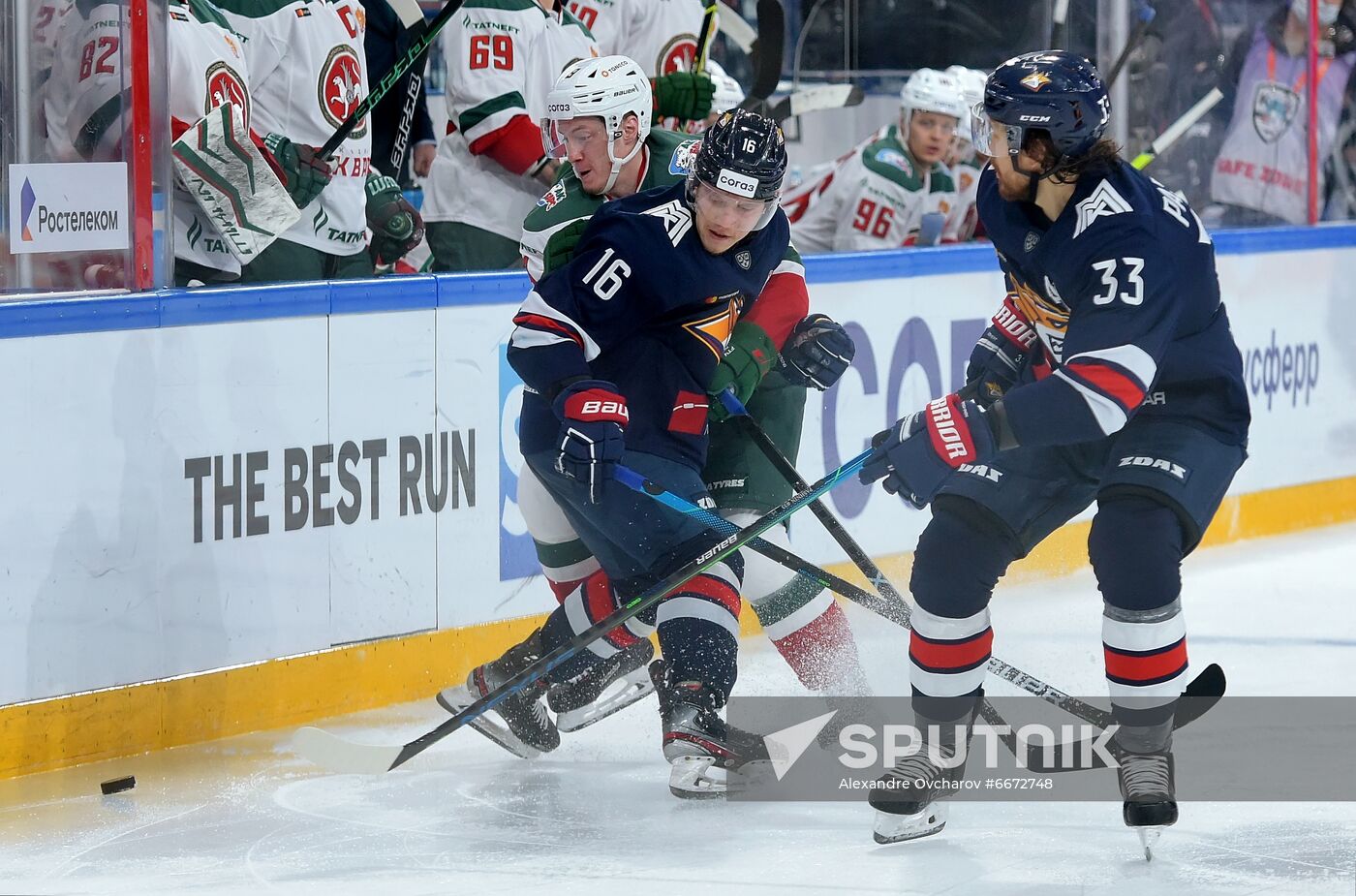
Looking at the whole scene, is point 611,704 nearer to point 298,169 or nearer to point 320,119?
point 298,169

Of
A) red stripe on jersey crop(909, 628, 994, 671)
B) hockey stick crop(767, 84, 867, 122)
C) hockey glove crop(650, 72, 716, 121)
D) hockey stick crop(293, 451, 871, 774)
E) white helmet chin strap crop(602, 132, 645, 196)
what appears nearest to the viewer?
red stripe on jersey crop(909, 628, 994, 671)

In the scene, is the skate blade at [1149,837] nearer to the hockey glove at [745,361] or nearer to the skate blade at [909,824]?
the skate blade at [909,824]

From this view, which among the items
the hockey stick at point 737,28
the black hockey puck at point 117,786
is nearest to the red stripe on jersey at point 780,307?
the black hockey puck at point 117,786

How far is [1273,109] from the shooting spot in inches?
248

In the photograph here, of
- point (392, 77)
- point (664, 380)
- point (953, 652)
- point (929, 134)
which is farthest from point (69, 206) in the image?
point (929, 134)

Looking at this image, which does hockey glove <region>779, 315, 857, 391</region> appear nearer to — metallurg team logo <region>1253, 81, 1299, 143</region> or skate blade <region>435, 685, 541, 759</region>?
skate blade <region>435, 685, 541, 759</region>

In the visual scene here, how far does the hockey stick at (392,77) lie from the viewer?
4207mm

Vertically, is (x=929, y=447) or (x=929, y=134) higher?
(x=929, y=134)

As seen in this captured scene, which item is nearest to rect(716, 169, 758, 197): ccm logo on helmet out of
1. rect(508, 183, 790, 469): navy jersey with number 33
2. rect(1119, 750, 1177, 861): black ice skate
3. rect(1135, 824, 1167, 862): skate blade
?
rect(508, 183, 790, 469): navy jersey with number 33

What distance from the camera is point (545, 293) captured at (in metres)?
3.36

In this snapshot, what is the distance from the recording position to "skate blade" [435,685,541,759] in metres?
3.68

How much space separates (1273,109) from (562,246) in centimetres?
351

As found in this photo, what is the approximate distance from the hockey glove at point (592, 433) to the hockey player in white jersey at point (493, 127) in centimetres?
146

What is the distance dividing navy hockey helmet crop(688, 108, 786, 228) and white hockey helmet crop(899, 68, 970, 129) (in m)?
2.30
